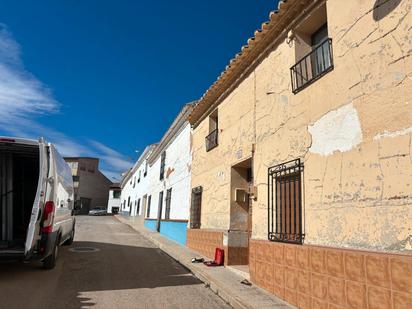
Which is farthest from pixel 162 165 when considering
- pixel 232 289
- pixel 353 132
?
pixel 353 132

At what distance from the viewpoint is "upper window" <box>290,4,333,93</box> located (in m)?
5.64

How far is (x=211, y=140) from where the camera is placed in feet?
35.4

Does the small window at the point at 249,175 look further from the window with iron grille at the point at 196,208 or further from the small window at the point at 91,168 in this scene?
the small window at the point at 91,168

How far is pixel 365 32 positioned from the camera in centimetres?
442

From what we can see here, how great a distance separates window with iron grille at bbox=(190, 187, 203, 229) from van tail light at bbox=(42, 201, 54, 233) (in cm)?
545

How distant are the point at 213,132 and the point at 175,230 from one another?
5.44 metres

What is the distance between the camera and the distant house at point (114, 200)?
174 feet

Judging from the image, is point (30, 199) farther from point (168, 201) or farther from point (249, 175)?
point (168, 201)

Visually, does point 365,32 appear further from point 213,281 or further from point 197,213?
point 197,213

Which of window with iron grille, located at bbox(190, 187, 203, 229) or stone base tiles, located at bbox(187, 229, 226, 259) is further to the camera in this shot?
window with iron grille, located at bbox(190, 187, 203, 229)

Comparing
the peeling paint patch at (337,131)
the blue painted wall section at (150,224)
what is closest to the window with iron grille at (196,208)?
the peeling paint patch at (337,131)

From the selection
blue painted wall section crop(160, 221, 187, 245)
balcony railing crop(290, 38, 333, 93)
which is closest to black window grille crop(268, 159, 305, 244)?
balcony railing crop(290, 38, 333, 93)

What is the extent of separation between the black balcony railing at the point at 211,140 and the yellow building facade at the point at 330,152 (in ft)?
→ 6.74

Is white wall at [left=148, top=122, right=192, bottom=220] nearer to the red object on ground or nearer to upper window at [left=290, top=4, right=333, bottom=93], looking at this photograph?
the red object on ground
